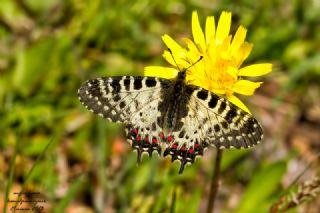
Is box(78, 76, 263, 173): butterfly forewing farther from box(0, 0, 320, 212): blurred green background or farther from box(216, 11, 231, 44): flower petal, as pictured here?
box(0, 0, 320, 212): blurred green background

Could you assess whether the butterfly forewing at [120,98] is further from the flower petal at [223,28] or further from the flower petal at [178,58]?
the flower petal at [223,28]

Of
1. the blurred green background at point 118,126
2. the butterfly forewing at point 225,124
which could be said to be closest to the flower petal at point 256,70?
the butterfly forewing at point 225,124

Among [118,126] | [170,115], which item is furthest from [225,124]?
[118,126]

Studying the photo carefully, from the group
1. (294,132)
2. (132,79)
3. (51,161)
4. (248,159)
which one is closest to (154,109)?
(132,79)

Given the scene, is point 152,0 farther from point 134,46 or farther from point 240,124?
point 240,124

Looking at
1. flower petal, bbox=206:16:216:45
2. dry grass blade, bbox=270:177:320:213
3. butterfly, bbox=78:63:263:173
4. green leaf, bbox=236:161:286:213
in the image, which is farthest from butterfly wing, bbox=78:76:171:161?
green leaf, bbox=236:161:286:213

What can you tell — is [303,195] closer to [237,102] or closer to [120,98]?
[237,102]
